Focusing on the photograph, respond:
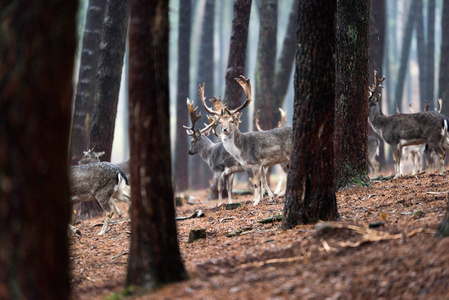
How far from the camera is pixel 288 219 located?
7605 millimetres

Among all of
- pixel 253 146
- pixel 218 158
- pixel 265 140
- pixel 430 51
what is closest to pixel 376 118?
pixel 265 140

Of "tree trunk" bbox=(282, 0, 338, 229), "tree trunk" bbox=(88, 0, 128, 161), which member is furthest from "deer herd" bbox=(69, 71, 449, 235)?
"tree trunk" bbox=(282, 0, 338, 229)

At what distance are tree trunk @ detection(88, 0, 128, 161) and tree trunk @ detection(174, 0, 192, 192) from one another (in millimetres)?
7512

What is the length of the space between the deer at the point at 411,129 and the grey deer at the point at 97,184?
683cm

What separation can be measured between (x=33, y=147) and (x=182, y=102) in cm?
1939

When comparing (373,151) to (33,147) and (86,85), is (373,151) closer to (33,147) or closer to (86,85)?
(86,85)

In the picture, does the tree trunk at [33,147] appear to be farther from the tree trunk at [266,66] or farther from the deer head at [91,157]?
the tree trunk at [266,66]

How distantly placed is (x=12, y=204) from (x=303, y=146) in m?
4.51

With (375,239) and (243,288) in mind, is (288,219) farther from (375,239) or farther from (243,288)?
(243,288)

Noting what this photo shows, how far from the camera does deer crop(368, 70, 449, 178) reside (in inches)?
535

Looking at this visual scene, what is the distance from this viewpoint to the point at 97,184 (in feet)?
38.8

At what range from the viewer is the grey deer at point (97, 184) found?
38.4ft

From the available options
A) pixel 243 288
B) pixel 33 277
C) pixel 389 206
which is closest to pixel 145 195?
pixel 243 288

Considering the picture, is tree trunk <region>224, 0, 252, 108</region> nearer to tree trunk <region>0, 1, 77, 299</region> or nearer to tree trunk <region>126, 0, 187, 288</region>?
tree trunk <region>126, 0, 187, 288</region>
